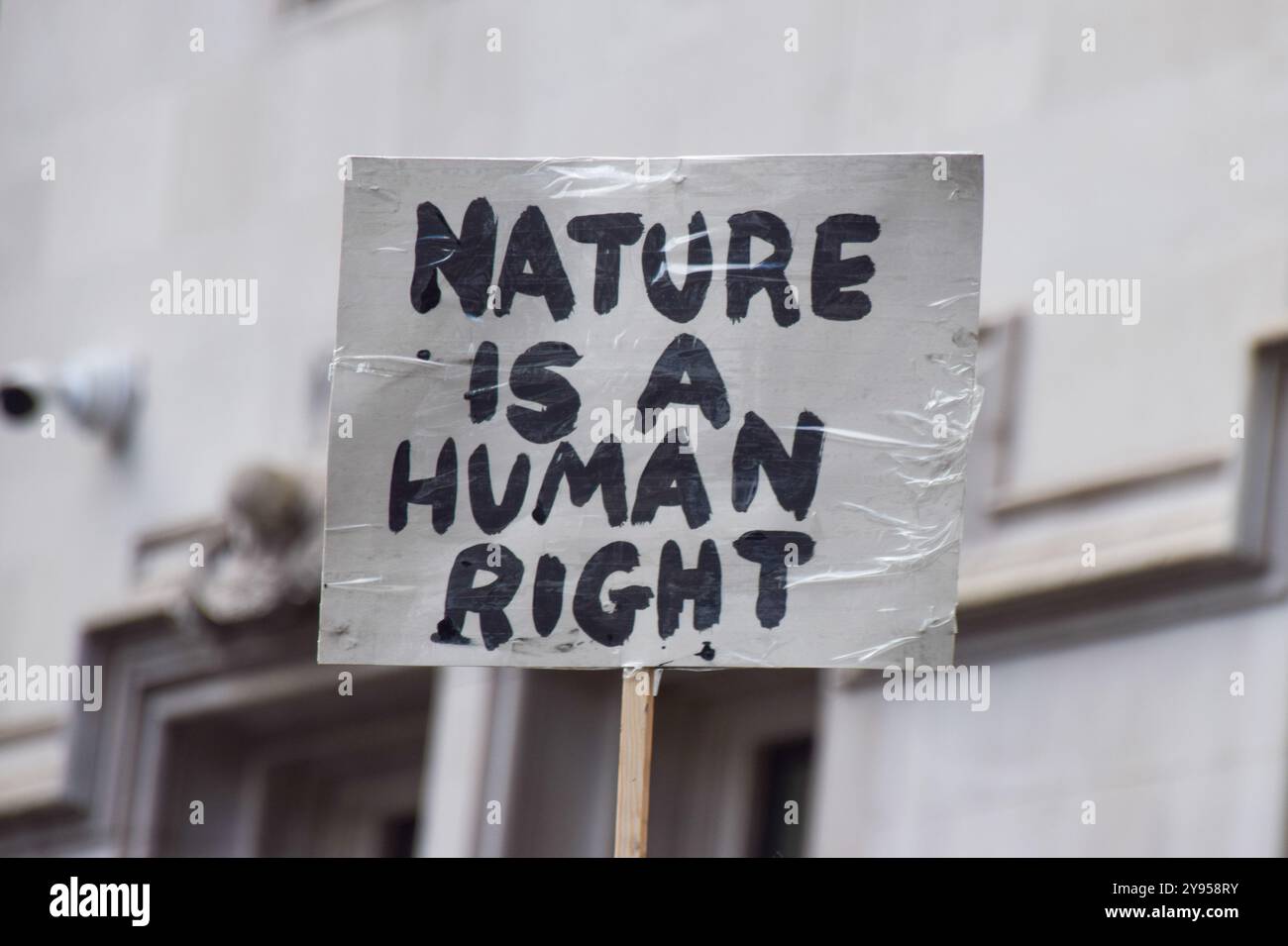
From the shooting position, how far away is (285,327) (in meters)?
11.2

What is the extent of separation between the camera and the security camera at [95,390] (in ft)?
38.4

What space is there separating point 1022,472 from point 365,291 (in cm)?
289

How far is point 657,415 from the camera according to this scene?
6387 mm

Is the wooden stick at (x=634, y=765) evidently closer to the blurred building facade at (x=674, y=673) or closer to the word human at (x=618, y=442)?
the word human at (x=618, y=442)

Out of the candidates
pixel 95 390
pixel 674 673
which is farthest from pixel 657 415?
pixel 95 390

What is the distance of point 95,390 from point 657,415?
593cm

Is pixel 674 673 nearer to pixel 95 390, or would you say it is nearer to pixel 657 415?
pixel 95 390
